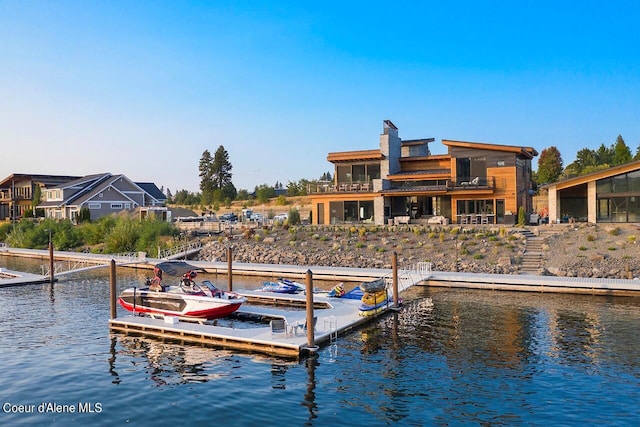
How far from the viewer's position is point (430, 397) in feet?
43.0

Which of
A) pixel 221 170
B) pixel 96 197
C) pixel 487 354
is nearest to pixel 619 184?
pixel 487 354

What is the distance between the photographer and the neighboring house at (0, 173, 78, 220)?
7575 centimetres

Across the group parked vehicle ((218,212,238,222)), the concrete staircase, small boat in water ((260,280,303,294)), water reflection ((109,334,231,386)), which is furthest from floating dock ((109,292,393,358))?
parked vehicle ((218,212,238,222))

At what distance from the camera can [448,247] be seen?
33469mm

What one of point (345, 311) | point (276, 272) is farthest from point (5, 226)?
point (345, 311)

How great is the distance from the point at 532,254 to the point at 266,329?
1880cm

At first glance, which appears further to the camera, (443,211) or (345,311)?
(443,211)

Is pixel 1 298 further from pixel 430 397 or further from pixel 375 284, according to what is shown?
pixel 430 397

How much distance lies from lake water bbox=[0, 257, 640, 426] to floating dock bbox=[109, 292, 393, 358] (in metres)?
0.52

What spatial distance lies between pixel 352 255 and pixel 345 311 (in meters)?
12.9

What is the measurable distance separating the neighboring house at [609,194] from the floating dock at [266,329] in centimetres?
2062

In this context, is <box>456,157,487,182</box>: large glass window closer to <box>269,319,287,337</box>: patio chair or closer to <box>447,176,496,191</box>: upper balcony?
<box>447,176,496,191</box>: upper balcony

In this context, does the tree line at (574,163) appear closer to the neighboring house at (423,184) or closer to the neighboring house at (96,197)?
the neighboring house at (423,184)

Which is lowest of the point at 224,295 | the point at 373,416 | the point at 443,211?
the point at 373,416
